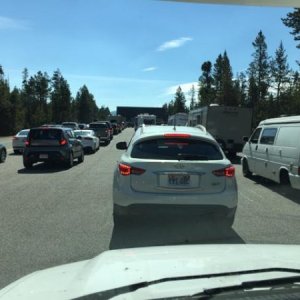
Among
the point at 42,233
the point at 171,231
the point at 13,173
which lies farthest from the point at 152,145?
the point at 13,173

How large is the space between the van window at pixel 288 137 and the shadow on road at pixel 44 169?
28.6ft

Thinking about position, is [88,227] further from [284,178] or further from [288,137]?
[288,137]

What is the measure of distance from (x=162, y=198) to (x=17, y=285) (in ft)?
16.7

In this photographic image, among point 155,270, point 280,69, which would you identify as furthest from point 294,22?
point 155,270

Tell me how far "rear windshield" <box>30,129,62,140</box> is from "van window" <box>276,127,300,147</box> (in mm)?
9771

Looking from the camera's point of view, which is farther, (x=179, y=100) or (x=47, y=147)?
(x=179, y=100)

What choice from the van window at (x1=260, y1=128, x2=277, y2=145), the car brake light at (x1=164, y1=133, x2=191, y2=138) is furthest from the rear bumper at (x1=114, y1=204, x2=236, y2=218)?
the van window at (x1=260, y1=128, x2=277, y2=145)

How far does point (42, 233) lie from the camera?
26.8 feet

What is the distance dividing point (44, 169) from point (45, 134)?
5.03 feet

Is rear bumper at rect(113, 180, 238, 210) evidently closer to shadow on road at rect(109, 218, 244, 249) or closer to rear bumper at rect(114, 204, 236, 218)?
rear bumper at rect(114, 204, 236, 218)

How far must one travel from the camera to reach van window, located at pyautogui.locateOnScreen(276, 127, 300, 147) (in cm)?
1260

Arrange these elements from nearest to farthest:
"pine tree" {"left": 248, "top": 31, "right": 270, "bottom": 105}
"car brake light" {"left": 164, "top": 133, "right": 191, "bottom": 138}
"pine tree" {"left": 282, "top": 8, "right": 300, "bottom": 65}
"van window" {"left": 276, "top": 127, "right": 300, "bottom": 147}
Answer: "car brake light" {"left": 164, "top": 133, "right": 191, "bottom": 138}
"van window" {"left": 276, "top": 127, "right": 300, "bottom": 147}
"pine tree" {"left": 282, "top": 8, "right": 300, "bottom": 65}
"pine tree" {"left": 248, "top": 31, "right": 270, "bottom": 105}

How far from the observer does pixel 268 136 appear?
15.0 metres

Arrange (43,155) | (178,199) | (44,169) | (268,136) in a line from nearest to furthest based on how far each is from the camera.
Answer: (178,199)
(268,136)
(44,169)
(43,155)
